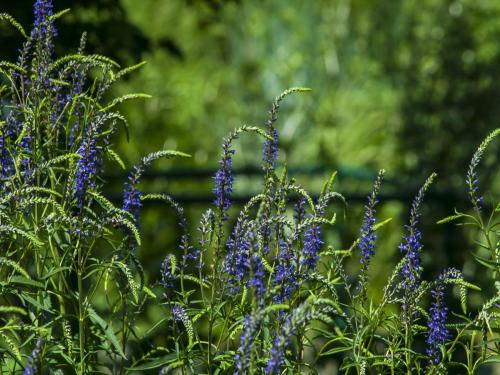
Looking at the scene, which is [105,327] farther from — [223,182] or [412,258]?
[412,258]

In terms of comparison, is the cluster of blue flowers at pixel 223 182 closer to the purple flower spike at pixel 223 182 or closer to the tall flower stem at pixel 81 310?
the purple flower spike at pixel 223 182

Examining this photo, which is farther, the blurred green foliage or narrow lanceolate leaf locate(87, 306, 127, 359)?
the blurred green foliage

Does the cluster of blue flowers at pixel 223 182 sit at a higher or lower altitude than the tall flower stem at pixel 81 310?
higher

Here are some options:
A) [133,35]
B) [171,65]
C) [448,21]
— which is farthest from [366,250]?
[171,65]

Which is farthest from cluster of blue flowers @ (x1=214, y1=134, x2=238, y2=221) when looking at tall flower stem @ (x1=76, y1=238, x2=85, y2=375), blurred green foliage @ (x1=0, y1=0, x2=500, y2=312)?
blurred green foliage @ (x1=0, y1=0, x2=500, y2=312)

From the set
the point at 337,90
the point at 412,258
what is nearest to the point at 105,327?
the point at 412,258

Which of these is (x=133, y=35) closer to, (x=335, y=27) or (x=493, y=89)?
(x=493, y=89)

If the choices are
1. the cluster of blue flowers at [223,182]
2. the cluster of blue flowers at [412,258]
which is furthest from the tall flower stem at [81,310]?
the cluster of blue flowers at [412,258]

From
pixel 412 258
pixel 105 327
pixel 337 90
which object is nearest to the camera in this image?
pixel 105 327

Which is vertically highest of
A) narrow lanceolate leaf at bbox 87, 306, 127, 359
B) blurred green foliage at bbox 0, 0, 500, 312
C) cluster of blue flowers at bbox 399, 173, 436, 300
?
blurred green foliage at bbox 0, 0, 500, 312

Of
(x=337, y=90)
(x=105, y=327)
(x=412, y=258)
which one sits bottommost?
(x=105, y=327)


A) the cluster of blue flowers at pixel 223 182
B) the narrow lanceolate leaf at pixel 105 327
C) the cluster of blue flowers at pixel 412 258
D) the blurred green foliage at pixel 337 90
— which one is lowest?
the narrow lanceolate leaf at pixel 105 327

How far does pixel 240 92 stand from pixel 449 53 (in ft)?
9.78

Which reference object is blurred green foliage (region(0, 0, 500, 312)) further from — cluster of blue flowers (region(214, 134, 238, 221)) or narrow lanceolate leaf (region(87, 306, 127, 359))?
narrow lanceolate leaf (region(87, 306, 127, 359))
